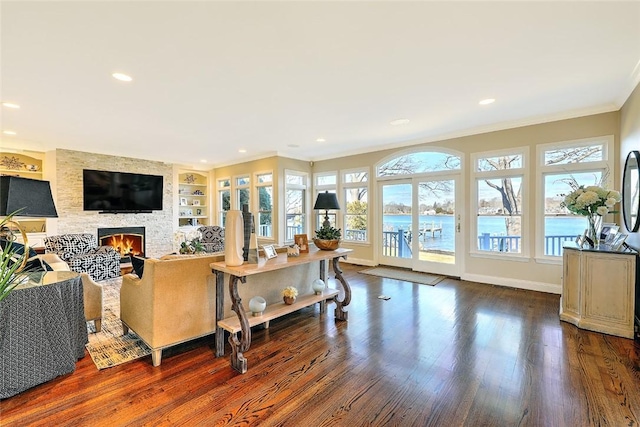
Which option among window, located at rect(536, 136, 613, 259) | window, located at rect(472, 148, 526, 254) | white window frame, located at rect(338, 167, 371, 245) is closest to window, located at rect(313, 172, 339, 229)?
white window frame, located at rect(338, 167, 371, 245)

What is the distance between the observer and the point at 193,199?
890 centimetres

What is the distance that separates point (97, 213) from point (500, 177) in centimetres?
839

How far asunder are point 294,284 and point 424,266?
3.37 m

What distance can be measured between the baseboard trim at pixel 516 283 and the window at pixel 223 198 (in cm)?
653

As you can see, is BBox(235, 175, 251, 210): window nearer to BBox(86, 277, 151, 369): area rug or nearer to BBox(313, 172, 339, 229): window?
BBox(313, 172, 339, 229): window

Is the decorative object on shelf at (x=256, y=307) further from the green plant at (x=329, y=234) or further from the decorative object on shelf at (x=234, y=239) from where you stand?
the green plant at (x=329, y=234)

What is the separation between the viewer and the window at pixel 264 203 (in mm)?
7163

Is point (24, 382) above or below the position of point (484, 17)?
below

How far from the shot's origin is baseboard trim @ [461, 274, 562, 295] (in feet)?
14.1

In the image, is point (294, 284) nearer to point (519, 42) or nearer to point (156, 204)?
point (519, 42)

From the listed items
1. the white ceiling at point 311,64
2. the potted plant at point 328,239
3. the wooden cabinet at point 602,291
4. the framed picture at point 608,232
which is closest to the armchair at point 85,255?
the white ceiling at point 311,64

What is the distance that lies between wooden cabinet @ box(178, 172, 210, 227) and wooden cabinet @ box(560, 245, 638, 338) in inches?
341

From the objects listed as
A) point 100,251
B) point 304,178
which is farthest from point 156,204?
point 304,178

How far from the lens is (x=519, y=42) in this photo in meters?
2.38
